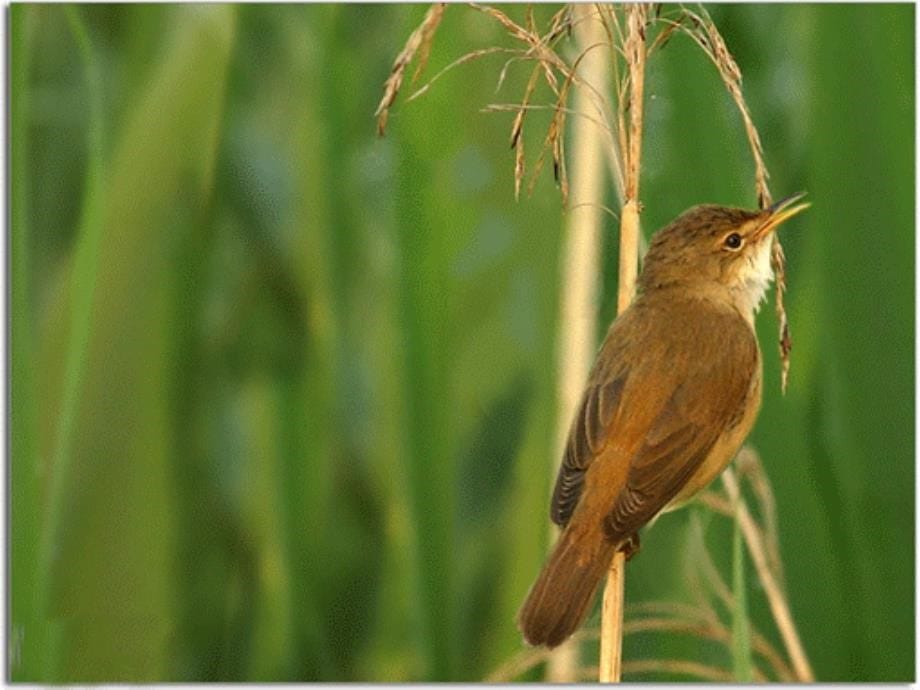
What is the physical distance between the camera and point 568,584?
2311mm

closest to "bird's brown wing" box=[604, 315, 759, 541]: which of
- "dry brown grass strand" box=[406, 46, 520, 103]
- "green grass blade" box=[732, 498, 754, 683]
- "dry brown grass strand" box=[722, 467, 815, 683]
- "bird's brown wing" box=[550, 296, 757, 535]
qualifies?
"bird's brown wing" box=[550, 296, 757, 535]

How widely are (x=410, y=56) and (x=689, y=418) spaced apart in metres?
0.75

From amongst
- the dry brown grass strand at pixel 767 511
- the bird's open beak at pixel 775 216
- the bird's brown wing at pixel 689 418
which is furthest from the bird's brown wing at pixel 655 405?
the dry brown grass strand at pixel 767 511

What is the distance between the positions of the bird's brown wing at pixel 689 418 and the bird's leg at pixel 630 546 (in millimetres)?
74

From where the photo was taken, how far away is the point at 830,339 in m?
2.67

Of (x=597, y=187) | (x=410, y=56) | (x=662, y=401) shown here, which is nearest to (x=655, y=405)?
(x=662, y=401)

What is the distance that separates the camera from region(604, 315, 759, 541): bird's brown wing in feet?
7.57

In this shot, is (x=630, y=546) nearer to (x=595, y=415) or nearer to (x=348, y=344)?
(x=595, y=415)

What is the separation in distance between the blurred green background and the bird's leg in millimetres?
140

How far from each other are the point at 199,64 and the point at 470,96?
472mm

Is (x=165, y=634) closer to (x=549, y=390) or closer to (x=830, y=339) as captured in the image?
(x=549, y=390)

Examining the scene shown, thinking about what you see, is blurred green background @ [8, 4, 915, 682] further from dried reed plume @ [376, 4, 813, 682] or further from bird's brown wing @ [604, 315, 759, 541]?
bird's brown wing @ [604, 315, 759, 541]

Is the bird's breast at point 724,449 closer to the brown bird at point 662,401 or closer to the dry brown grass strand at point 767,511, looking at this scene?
the brown bird at point 662,401

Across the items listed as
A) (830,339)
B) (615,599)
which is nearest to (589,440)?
(615,599)
